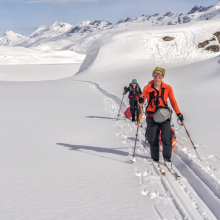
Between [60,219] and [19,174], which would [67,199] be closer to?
[60,219]

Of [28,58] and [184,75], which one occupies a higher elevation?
[28,58]

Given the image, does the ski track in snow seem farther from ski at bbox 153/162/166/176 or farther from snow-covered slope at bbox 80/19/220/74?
snow-covered slope at bbox 80/19/220/74

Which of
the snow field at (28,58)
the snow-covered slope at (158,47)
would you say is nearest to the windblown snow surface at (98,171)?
the snow-covered slope at (158,47)

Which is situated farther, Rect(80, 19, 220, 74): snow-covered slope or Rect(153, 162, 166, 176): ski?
Rect(80, 19, 220, 74): snow-covered slope

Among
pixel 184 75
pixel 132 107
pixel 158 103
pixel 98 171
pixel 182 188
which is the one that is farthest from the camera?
pixel 184 75

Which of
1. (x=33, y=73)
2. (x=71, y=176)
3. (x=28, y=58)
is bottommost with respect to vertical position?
(x=71, y=176)

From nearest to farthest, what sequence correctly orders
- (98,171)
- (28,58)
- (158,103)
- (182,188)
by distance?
(182,188), (158,103), (98,171), (28,58)

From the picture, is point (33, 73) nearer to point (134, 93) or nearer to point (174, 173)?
point (134, 93)

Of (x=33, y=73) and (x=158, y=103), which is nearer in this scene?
(x=158, y=103)

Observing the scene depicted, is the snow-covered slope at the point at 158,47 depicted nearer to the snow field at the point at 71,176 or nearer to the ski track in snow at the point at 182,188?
the snow field at the point at 71,176

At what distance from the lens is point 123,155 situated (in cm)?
582

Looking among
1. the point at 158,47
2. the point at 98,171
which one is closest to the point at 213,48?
the point at 158,47

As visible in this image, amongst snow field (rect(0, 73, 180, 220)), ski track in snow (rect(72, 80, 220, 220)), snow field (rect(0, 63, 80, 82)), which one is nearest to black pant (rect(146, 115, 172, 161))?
ski track in snow (rect(72, 80, 220, 220))

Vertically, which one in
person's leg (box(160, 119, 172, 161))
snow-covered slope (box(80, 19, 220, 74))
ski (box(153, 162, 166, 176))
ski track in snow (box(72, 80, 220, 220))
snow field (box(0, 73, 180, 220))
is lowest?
snow field (box(0, 73, 180, 220))
